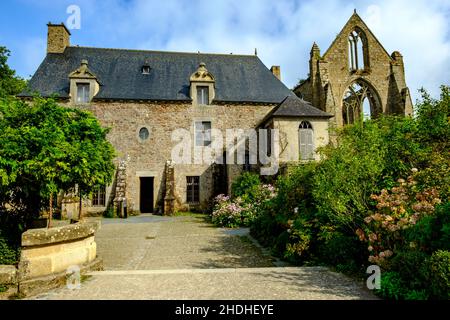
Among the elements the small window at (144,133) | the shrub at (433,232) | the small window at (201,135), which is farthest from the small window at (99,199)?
the shrub at (433,232)

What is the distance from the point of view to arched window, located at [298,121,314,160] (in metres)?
15.9

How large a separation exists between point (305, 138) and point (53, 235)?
13.8m

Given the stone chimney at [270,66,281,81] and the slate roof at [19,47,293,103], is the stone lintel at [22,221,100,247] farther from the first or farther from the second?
the stone chimney at [270,66,281,81]

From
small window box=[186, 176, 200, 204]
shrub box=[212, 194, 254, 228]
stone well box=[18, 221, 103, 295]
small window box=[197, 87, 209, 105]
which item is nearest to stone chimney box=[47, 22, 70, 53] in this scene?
small window box=[197, 87, 209, 105]

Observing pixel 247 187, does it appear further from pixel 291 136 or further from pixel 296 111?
pixel 296 111

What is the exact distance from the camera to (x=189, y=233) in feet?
34.6

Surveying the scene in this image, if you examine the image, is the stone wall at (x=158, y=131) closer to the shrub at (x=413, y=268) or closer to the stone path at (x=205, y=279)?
the stone path at (x=205, y=279)

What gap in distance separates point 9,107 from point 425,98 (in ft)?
33.5

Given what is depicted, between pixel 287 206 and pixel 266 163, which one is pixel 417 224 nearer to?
pixel 287 206

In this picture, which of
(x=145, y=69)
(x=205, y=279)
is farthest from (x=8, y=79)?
(x=205, y=279)

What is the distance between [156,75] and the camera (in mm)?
19750

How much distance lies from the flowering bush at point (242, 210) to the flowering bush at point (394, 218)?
277 inches

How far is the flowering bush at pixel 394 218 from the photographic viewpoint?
4.38 m
